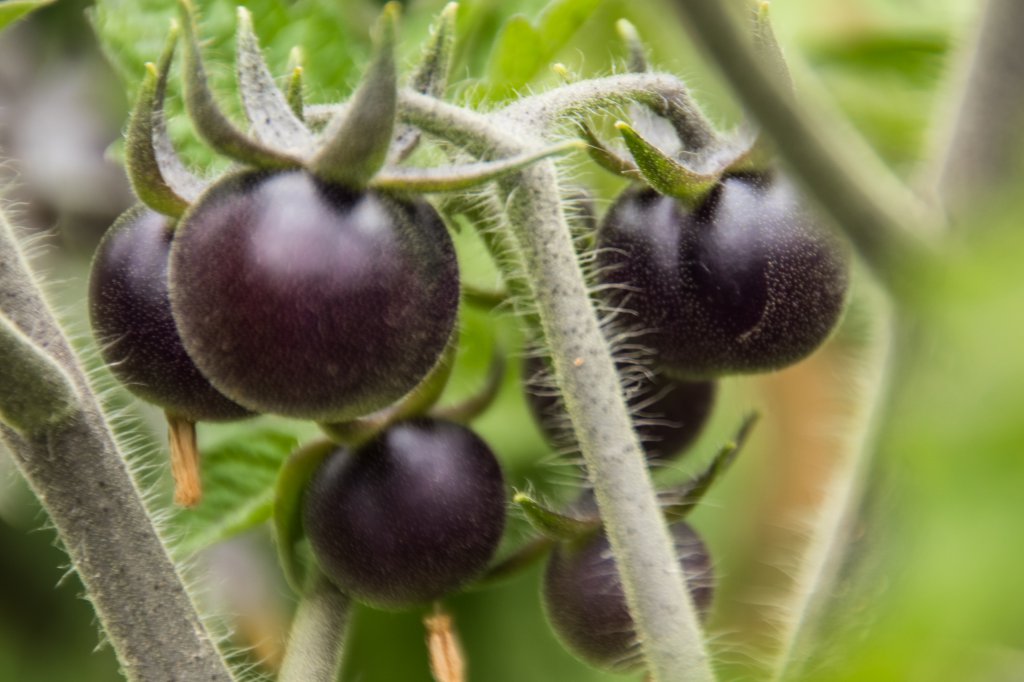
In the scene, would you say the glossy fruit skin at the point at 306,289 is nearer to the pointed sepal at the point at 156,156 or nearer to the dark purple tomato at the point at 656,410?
the pointed sepal at the point at 156,156

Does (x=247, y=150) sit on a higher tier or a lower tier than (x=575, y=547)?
higher

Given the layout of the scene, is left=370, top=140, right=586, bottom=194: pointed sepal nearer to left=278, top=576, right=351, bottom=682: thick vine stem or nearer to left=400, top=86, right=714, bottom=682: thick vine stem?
left=400, top=86, right=714, bottom=682: thick vine stem

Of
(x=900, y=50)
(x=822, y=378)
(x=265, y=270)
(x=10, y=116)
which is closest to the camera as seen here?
(x=265, y=270)

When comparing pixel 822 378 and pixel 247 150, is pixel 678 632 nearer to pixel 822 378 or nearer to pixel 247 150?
pixel 247 150

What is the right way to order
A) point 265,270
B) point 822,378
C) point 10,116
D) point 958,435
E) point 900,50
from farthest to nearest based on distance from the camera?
1. point 822,378
2. point 10,116
3. point 900,50
4. point 265,270
5. point 958,435

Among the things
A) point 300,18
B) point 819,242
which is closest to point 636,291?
point 819,242

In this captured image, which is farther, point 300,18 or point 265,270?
point 300,18

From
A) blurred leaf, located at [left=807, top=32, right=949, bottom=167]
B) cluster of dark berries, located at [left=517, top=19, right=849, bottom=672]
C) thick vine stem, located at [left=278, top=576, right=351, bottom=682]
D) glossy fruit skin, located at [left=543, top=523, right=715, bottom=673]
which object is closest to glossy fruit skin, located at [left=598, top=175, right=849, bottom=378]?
cluster of dark berries, located at [left=517, top=19, right=849, bottom=672]
